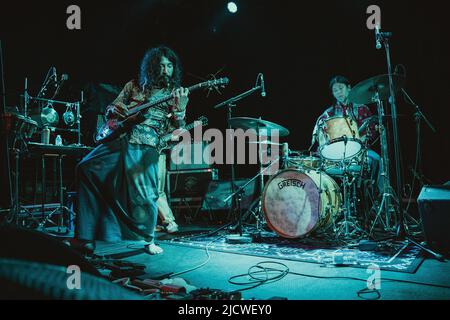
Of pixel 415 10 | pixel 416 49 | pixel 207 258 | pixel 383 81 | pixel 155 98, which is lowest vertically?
pixel 207 258

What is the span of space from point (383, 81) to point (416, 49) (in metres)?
2.70

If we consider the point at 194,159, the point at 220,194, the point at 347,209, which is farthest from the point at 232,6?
the point at 347,209

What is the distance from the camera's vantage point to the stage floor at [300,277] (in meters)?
2.24

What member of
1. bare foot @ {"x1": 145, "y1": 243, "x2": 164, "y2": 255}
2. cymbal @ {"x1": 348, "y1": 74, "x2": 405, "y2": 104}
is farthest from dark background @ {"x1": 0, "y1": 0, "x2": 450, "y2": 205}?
bare foot @ {"x1": 145, "y1": 243, "x2": 164, "y2": 255}

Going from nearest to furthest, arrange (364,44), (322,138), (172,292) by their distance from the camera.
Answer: (172,292) < (322,138) < (364,44)

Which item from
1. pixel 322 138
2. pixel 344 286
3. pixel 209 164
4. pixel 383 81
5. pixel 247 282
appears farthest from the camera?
pixel 209 164

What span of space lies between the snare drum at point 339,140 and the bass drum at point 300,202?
33cm

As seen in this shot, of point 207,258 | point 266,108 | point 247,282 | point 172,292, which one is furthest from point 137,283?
point 266,108

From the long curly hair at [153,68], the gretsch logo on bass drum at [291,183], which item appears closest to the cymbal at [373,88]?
the gretsch logo on bass drum at [291,183]

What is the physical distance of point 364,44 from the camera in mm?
6672

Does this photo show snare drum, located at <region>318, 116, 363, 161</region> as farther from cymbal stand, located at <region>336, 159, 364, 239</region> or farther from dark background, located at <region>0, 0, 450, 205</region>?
dark background, located at <region>0, 0, 450, 205</region>

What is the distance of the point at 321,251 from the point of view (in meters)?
3.80

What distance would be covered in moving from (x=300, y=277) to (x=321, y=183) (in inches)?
75.6

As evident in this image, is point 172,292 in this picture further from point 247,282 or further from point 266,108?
point 266,108
